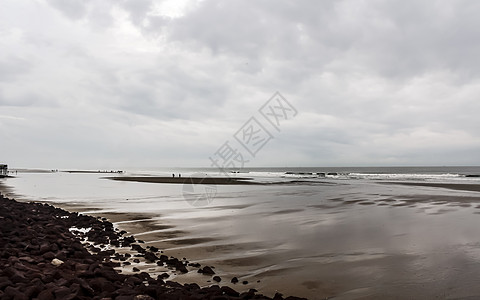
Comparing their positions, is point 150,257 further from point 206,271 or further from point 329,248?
point 329,248

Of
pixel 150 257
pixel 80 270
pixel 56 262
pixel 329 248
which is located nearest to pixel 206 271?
pixel 150 257

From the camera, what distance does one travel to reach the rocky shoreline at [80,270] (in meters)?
5.53

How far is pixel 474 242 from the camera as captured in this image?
10.9 meters

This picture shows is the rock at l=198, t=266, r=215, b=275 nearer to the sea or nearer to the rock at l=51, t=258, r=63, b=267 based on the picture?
the sea

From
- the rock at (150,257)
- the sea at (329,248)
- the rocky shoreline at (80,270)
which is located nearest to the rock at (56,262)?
the rocky shoreline at (80,270)

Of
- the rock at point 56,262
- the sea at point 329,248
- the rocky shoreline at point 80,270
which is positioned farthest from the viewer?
the rock at point 56,262

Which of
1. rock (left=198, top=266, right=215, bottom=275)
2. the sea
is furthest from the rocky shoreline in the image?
the sea

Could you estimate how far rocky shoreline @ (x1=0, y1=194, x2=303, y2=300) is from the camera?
218 inches

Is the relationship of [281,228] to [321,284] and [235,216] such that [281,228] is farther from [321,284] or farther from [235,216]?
[321,284]

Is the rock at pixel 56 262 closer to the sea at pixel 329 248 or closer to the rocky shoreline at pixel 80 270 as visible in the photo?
the rocky shoreline at pixel 80 270

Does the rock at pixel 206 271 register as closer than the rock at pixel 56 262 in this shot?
No

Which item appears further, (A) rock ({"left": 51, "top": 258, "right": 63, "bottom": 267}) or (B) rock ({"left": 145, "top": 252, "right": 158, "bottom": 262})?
(B) rock ({"left": 145, "top": 252, "right": 158, "bottom": 262})

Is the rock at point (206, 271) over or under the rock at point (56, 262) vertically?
under

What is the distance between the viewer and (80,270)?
727 cm
